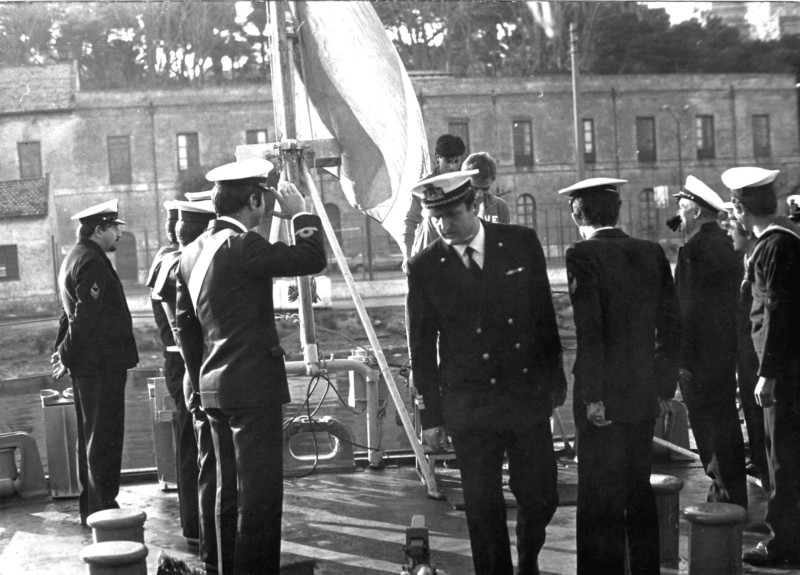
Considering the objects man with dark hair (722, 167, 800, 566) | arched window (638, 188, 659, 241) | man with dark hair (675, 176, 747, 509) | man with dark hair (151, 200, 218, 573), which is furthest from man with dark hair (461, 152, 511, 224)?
arched window (638, 188, 659, 241)

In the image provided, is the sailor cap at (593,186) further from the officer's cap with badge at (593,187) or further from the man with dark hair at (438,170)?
the man with dark hair at (438,170)

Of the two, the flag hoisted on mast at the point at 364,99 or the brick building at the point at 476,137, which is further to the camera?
the brick building at the point at 476,137

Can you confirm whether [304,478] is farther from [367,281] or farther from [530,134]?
[530,134]

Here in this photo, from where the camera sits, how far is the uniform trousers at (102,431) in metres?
6.24

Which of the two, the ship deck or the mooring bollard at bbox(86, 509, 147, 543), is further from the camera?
the ship deck

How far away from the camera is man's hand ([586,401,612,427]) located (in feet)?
15.0

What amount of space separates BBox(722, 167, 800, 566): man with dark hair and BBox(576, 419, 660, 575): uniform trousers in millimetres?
789

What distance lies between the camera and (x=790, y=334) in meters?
5.02

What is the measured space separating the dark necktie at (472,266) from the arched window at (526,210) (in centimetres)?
4055

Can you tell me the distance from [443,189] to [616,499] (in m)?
1.55

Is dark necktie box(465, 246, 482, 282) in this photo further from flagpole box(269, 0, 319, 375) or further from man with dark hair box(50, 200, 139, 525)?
man with dark hair box(50, 200, 139, 525)

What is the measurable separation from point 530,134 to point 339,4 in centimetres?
4092

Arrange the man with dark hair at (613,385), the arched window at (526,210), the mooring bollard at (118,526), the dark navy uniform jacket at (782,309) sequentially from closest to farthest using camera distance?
the man with dark hair at (613,385) → the mooring bollard at (118,526) → the dark navy uniform jacket at (782,309) → the arched window at (526,210)

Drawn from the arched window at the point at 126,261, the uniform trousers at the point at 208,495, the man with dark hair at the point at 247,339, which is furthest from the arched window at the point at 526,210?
the man with dark hair at the point at 247,339
